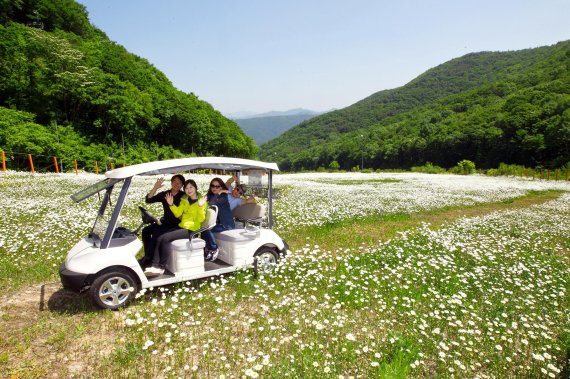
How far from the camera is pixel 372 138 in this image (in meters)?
172

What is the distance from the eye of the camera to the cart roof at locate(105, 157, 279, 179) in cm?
666

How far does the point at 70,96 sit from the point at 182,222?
60.5 meters

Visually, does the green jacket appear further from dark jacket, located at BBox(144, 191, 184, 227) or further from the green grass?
the green grass

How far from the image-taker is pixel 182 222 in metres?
7.63

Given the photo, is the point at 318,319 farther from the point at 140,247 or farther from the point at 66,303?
the point at 66,303

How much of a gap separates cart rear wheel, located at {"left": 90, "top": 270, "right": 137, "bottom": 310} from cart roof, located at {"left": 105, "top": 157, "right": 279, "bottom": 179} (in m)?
1.98

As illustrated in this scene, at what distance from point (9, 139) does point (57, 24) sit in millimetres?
43474

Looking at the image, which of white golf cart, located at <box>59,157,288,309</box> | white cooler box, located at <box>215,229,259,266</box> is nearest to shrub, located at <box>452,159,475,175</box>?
white golf cart, located at <box>59,157,288,309</box>

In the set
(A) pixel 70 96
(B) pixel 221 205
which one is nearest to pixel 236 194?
(B) pixel 221 205

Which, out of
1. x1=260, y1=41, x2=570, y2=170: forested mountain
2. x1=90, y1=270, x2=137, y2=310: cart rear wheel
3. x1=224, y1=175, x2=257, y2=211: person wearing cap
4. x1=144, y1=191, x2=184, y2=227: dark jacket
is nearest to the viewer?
x1=90, y1=270, x2=137, y2=310: cart rear wheel

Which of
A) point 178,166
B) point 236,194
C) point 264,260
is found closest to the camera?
point 178,166

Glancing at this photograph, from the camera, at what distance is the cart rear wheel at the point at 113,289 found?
6266 mm

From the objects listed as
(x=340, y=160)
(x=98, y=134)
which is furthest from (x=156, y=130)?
(x=340, y=160)

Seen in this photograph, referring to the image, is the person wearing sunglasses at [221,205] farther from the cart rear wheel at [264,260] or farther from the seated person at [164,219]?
the cart rear wheel at [264,260]
